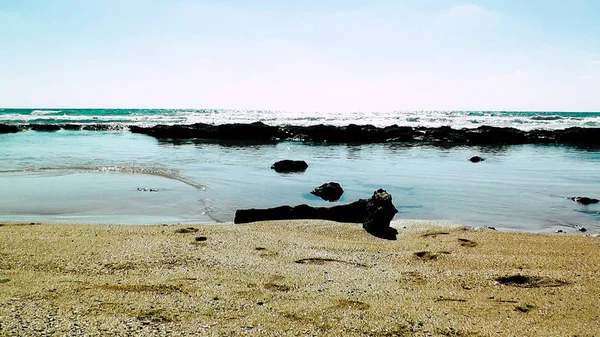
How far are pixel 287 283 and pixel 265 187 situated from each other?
22.8 ft

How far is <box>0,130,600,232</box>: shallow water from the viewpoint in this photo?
773 centimetres

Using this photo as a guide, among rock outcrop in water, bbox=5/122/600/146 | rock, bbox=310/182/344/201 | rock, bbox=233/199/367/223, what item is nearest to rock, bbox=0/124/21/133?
rock outcrop in water, bbox=5/122/600/146

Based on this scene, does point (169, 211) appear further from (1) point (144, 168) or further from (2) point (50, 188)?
(1) point (144, 168)

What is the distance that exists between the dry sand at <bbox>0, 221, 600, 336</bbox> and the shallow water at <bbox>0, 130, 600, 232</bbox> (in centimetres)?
197

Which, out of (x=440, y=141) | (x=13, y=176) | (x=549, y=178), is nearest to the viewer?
(x=13, y=176)

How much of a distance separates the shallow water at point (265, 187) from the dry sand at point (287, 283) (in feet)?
6.47

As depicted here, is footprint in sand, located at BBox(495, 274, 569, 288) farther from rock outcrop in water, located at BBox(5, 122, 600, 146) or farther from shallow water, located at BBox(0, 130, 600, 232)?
rock outcrop in water, located at BBox(5, 122, 600, 146)

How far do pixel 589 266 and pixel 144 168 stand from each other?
1213cm

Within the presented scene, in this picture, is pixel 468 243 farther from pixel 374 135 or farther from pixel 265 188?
pixel 374 135

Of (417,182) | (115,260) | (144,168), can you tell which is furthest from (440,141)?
(115,260)

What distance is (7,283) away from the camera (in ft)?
11.7

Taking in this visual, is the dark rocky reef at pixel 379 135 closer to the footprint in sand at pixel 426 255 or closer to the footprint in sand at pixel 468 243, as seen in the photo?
the footprint in sand at pixel 468 243

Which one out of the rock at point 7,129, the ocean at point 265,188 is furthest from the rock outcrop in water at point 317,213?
the rock at point 7,129

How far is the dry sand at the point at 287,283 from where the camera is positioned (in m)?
3.01
